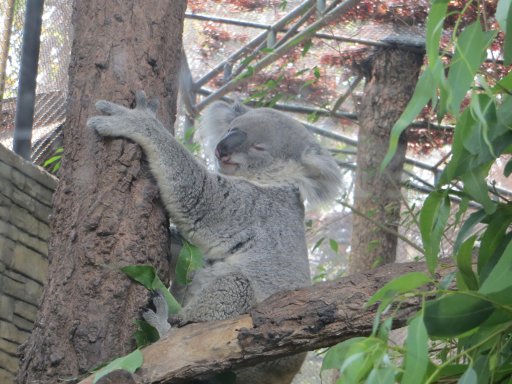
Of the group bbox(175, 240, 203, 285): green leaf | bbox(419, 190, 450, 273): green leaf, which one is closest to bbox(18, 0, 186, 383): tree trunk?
bbox(175, 240, 203, 285): green leaf

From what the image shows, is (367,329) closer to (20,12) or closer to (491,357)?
(491,357)

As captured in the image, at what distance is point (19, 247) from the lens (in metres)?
3.92

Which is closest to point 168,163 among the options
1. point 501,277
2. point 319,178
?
point 319,178

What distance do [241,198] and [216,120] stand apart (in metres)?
0.94

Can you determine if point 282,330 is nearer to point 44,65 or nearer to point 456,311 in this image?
point 456,311

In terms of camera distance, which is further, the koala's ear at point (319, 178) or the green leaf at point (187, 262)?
the koala's ear at point (319, 178)

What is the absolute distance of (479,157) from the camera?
1.28 meters

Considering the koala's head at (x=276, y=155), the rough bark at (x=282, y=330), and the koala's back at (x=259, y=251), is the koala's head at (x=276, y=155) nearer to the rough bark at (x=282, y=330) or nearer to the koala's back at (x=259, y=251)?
the koala's back at (x=259, y=251)

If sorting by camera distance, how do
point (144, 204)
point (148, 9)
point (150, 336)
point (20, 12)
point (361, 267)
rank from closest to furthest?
1. point (150, 336)
2. point (144, 204)
3. point (148, 9)
4. point (20, 12)
5. point (361, 267)

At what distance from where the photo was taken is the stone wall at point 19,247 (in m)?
3.73

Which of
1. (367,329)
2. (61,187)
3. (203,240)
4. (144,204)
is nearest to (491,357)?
(367,329)

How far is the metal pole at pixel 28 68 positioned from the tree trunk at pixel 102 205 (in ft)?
3.99

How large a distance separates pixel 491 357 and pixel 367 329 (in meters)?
0.65

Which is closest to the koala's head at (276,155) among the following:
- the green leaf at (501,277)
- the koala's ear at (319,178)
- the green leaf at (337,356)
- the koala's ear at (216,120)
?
the koala's ear at (319,178)
